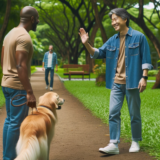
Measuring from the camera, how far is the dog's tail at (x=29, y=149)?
2.66m

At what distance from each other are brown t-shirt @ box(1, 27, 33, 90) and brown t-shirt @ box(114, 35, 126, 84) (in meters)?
1.49

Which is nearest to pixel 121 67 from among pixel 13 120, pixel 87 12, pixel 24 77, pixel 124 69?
pixel 124 69

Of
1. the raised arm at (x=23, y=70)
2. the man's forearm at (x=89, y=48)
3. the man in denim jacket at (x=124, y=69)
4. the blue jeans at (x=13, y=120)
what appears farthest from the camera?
the man's forearm at (x=89, y=48)

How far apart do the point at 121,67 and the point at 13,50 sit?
5.57 ft

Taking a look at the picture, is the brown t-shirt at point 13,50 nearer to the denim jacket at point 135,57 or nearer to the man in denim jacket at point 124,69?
the man in denim jacket at point 124,69

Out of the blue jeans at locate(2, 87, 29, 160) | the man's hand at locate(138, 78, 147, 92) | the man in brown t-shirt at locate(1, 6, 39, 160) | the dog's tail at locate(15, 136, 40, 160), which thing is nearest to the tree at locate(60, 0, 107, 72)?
the man's hand at locate(138, 78, 147, 92)

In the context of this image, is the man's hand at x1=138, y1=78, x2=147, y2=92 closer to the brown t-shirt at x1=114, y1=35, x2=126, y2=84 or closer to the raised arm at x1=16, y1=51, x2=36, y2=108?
the brown t-shirt at x1=114, y1=35, x2=126, y2=84

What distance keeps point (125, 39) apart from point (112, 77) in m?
0.58

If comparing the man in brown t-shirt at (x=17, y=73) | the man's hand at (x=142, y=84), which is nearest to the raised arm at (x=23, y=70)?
the man in brown t-shirt at (x=17, y=73)

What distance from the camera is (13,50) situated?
325 centimetres

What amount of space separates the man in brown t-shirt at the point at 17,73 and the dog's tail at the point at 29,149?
17.8 inches

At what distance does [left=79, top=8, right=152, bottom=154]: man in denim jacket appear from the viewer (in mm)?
4156

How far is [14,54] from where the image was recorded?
327cm

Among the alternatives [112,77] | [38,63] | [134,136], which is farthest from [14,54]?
[38,63]
